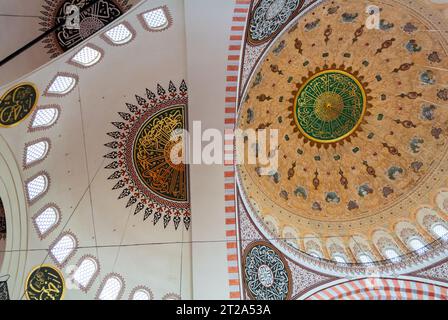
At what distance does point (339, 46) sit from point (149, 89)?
397 cm

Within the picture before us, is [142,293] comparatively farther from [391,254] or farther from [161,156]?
[391,254]

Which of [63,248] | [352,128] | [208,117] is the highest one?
[352,128]

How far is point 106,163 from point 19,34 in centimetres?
282

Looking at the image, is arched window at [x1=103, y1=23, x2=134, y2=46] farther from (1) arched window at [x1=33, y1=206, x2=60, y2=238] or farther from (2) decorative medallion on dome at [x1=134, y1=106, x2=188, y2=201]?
(1) arched window at [x1=33, y1=206, x2=60, y2=238]

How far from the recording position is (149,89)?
6.09 metres

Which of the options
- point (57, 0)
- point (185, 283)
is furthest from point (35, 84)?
point (185, 283)

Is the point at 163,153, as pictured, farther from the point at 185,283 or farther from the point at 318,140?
the point at 318,140

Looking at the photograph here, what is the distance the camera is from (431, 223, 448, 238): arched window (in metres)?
6.55

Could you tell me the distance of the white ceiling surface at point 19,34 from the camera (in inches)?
148

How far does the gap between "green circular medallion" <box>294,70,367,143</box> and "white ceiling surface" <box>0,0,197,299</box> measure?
3082mm

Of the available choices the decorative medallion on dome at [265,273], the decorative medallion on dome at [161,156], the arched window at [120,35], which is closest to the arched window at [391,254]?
the decorative medallion on dome at [265,273]

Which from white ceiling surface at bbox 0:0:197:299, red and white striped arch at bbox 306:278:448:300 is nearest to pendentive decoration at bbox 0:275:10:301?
white ceiling surface at bbox 0:0:197:299

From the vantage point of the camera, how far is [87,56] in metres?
5.25

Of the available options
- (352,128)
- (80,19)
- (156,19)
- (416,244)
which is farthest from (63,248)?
(416,244)
